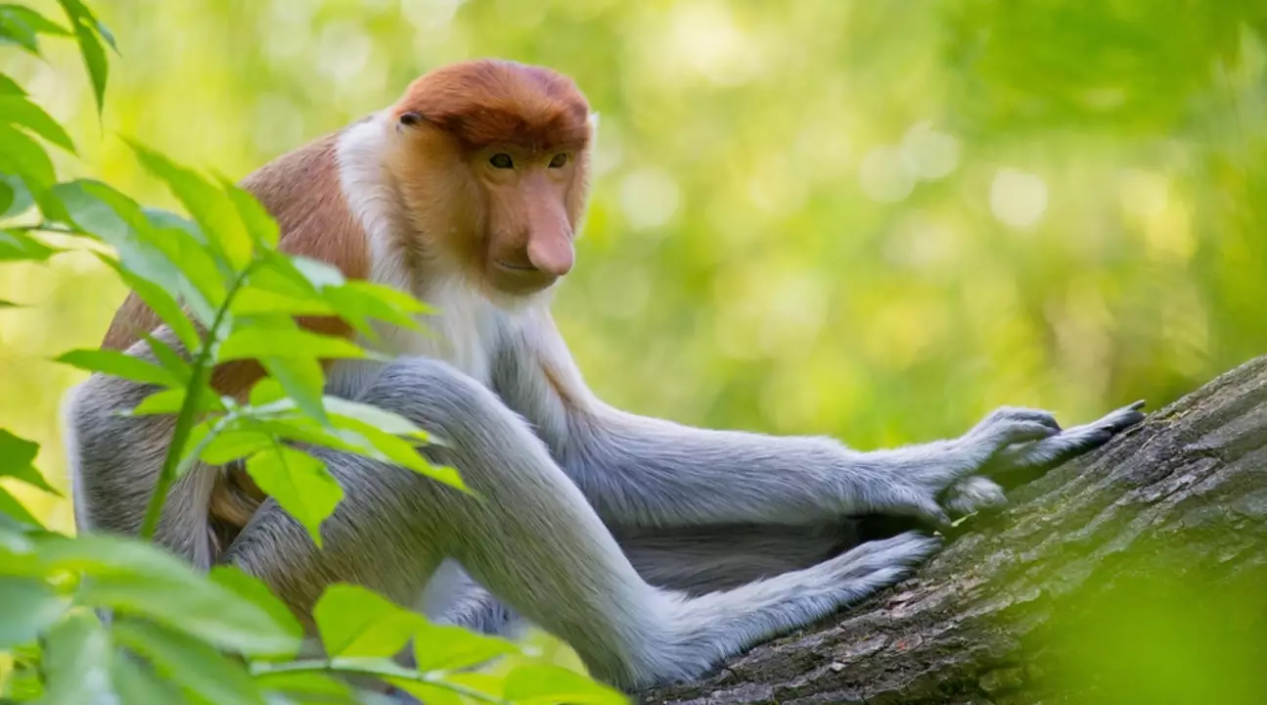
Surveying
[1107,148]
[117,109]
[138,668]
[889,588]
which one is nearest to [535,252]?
[889,588]

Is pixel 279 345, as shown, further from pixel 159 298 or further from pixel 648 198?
pixel 648 198

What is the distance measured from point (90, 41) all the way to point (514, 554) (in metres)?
1.87

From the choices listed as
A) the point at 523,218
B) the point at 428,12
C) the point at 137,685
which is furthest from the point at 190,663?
the point at 428,12

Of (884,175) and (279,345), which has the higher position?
(884,175)

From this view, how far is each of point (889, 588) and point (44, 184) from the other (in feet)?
7.10

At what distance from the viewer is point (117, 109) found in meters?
7.99

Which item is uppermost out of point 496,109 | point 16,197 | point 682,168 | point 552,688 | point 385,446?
point 682,168

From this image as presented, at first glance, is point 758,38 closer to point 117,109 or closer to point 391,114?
point 117,109

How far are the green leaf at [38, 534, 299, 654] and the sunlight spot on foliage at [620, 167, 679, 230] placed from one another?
31.5ft

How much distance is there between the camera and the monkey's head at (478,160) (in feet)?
11.5

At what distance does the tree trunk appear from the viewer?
81.7 inches

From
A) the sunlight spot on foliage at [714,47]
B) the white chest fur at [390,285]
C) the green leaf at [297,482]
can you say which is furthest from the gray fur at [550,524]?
the sunlight spot on foliage at [714,47]

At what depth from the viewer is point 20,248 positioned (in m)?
1.06

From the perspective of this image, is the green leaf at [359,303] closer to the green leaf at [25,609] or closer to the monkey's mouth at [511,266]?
the green leaf at [25,609]
